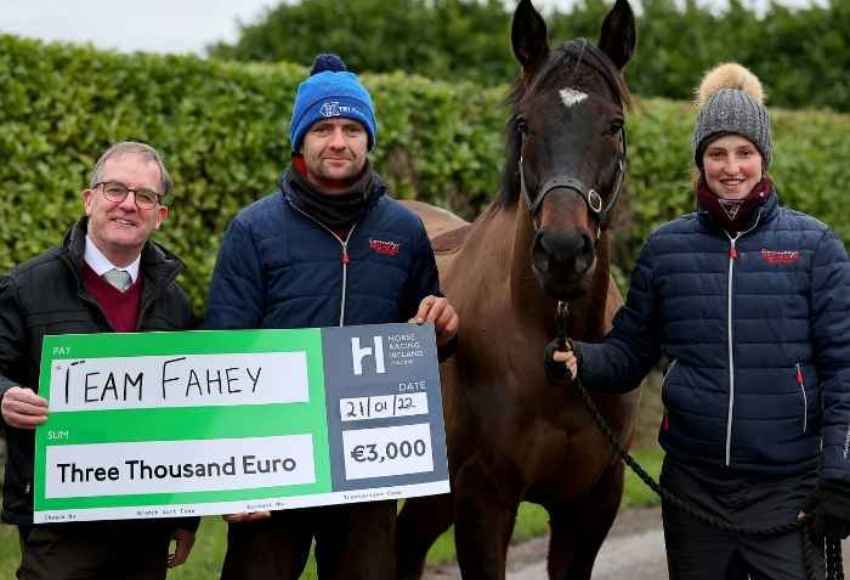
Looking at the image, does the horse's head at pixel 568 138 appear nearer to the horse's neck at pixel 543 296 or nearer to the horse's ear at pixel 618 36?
the horse's ear at pixel 618 36

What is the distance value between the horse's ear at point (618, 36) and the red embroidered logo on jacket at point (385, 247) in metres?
0.94

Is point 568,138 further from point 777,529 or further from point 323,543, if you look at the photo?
point 323,543

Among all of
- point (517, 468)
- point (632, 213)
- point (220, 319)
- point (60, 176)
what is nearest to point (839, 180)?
point (632, 213)

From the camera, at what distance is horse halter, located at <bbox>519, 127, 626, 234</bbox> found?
133 inches

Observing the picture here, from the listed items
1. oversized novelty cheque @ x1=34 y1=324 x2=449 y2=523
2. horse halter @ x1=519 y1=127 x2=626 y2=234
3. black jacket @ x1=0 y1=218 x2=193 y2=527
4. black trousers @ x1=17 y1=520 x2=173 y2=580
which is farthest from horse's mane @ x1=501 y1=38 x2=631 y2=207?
black trousers @ x1=17 y1=520 x2=173 y2=580

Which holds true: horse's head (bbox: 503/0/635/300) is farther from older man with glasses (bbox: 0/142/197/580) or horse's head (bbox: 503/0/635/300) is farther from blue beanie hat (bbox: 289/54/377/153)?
older man with glasses (bbox: 0/142/197/580)

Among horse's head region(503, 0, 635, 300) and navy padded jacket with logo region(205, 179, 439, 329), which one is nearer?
horse's head region(503, 0, 635, 300)

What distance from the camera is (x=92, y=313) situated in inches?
129

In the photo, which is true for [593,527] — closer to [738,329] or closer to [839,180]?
[738,329]

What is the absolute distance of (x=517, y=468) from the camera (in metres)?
3.92

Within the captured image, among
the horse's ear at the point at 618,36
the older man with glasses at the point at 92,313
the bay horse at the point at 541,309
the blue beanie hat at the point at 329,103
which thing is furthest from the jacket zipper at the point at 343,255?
the horse's ear at the point at 618,36

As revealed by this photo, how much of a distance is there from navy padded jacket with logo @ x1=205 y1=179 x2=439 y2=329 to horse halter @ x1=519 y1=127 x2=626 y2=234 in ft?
1.46

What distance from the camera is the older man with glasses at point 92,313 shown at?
3195mm

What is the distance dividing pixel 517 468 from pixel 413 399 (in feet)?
2.08
